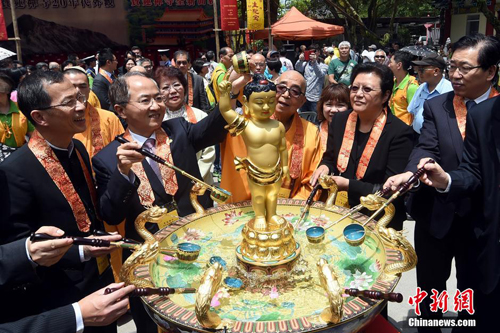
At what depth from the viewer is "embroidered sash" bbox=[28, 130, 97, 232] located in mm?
1886

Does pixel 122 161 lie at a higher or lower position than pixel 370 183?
higher

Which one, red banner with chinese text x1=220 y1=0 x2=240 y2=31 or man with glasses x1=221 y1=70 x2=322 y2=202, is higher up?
red banner with chinese text x1=220 y1=0 x2=240 y2=31

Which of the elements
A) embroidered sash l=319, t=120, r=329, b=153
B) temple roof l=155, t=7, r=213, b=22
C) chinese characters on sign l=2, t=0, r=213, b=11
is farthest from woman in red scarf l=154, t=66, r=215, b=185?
temple roof l=155, t=7, r=213, b=22

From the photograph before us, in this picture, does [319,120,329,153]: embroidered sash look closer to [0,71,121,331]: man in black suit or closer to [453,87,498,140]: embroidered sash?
[453,87,498,140]: embroidered sash

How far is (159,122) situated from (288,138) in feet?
Result: 2.52

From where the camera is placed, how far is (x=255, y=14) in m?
11.7

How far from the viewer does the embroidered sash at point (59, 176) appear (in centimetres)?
189

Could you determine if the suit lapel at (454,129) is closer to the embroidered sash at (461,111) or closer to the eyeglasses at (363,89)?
the embroidered sash at (461,111)

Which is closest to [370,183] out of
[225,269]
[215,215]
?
[215,215]

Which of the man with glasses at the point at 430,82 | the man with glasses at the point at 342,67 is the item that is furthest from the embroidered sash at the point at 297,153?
the man with glasses at the point at 342,67

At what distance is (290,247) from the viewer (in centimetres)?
164

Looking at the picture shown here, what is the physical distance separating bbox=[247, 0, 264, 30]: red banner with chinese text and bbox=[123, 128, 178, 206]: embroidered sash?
10150 mm

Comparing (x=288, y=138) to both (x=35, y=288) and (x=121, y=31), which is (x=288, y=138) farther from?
(x=121, y=31)

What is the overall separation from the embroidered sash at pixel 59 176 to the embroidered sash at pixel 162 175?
320 millimetres
